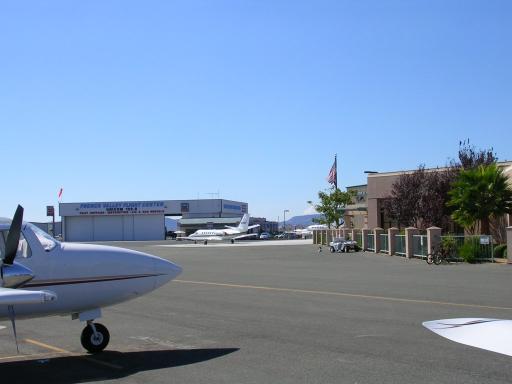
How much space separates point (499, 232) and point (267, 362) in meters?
35.3

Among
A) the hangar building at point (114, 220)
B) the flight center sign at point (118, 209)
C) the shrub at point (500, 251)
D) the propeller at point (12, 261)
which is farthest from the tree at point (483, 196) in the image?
the flight center sign at point (118, 209)

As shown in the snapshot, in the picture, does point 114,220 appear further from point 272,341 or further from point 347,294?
point 272,341

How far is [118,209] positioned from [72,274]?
362ft

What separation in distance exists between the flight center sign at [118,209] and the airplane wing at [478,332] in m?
108

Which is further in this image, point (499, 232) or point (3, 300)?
point (499, 232)

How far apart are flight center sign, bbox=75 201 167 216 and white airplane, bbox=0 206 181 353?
109 m

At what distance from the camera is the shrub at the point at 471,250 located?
106ft

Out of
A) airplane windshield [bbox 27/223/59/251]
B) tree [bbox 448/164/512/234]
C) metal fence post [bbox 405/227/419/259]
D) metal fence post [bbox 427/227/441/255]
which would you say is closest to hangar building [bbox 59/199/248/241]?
metal fence post [bbox 405/227/419/259]

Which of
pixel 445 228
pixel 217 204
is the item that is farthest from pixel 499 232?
pixel 217 204

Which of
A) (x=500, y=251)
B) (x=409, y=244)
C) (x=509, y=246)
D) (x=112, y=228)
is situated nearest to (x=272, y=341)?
(x=509, y=246)

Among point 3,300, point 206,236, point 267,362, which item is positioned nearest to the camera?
point 3,300

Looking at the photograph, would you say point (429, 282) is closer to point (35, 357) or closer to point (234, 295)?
point (234, 295)

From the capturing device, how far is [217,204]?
128 m

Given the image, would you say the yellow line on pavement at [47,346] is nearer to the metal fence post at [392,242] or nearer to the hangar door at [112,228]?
the metal fence post at [392,242]
